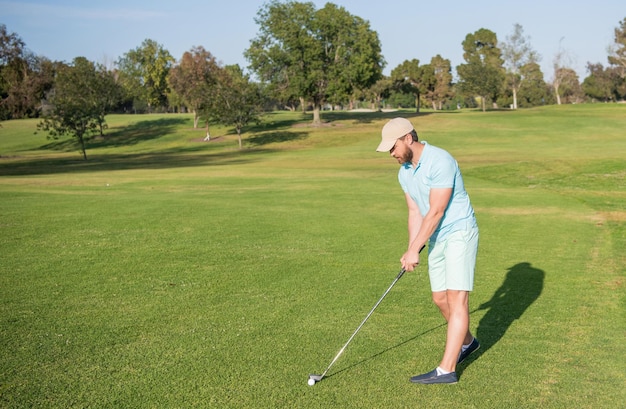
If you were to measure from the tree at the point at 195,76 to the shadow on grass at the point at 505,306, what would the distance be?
58190 millimetres

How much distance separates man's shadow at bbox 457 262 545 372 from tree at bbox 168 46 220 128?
191 ft

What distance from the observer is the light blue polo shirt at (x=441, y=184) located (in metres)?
6.21

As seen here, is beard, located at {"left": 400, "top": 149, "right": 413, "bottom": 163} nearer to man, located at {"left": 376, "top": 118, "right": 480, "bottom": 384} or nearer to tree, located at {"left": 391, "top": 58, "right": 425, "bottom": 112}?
man, located at {"left": 376, "top": 118, "right": 480, "bottom": 384}

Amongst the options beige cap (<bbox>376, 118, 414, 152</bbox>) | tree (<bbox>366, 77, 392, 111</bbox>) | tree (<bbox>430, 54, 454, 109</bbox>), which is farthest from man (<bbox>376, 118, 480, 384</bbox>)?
tree (<bbox>430, 54, 454, 109</bbox>)

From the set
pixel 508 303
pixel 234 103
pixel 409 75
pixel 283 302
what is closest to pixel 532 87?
pixel 409 75

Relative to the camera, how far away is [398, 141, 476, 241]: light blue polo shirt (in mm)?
6215

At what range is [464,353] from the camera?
678 cm

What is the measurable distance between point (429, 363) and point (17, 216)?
12.2 metres

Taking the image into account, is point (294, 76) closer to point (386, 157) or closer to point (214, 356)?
point (386, 157)

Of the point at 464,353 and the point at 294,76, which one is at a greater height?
the point at 294,76

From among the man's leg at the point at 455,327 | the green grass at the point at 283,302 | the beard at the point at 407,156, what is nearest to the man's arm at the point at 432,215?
the beard at the point at 407,156

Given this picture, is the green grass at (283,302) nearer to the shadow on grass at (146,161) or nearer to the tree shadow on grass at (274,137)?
the shadow on grass at (146,161)

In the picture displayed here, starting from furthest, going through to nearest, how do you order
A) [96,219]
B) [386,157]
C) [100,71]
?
[100,71] < [386,157] < [96,219]

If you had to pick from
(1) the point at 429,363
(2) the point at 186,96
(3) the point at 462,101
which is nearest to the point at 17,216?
(1) the point at 429,363
